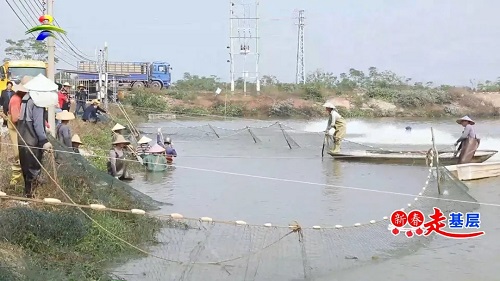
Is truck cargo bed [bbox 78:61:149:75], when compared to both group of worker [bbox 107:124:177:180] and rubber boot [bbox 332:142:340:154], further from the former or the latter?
group of worker [bbox 107:124:177:180]

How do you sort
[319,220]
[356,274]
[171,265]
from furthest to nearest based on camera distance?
1. [319,220]
2. [356,274]
3. [171,265]

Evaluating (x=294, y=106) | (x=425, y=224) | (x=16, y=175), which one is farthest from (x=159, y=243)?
(x=294, y=106)

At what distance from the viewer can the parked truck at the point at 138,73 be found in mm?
40969

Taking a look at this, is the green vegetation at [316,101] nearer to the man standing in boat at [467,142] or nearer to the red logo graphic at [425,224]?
the man standing in boat at [467,142]

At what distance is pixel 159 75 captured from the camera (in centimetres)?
4469

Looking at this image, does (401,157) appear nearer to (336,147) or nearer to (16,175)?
(336,147)

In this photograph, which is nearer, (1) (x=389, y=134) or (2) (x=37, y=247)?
(2) (x=37, y=247)

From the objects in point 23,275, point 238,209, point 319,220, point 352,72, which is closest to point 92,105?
point 238,209

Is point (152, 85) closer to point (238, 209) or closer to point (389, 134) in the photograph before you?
point (389, 134)

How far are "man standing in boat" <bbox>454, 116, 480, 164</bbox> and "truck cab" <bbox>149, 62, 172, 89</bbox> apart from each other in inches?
1231

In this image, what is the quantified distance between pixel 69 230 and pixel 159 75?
38.7 meters

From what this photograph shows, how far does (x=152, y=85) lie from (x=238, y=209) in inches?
1342

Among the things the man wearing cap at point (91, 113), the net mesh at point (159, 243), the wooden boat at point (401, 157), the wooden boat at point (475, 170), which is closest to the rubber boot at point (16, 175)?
the net mesh at point (159, 243)

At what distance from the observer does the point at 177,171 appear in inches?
584
